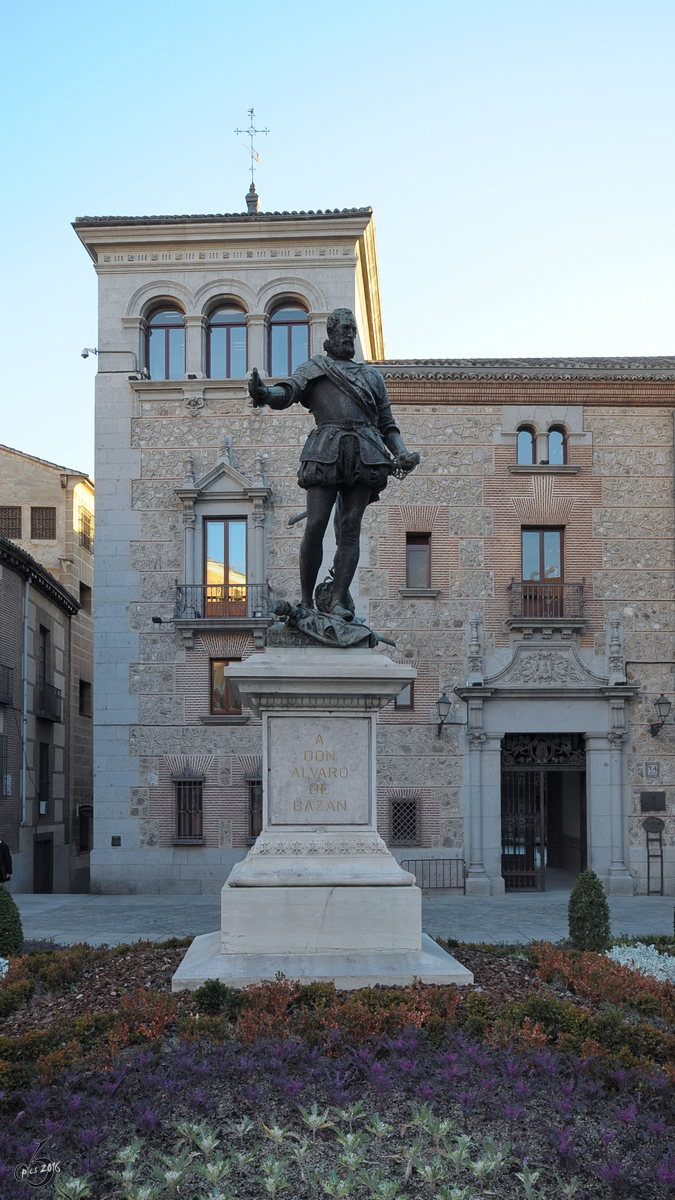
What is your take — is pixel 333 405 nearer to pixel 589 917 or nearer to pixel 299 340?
pixel 589 917

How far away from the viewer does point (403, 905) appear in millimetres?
7680

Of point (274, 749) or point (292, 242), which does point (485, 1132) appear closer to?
point (274, 749)

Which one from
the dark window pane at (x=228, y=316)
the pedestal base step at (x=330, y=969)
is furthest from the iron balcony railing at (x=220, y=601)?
the pedestal base step at (x=330, y=969)

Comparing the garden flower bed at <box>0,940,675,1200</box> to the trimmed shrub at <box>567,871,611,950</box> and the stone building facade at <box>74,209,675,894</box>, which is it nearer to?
the trimmed shrub at <box>567,871,611,950</box>

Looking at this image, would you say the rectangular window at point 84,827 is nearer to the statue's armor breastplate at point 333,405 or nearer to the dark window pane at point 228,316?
the dark window pane at point 228,316

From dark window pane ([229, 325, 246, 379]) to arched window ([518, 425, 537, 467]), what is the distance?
7.03 m

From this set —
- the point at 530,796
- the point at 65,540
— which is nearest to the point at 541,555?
the point at 530,796

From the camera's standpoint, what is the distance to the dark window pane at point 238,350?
24.5 meters

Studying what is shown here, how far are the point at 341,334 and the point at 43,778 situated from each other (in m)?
23.3

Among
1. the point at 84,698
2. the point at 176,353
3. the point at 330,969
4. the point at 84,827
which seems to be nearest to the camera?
the point at 330,969

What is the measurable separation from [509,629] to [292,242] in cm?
1081

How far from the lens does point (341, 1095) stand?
5.34 metres

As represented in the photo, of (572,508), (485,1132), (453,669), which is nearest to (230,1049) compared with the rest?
(485,1132)

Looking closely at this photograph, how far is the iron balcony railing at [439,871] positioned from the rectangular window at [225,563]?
Result: 7.23 metres
